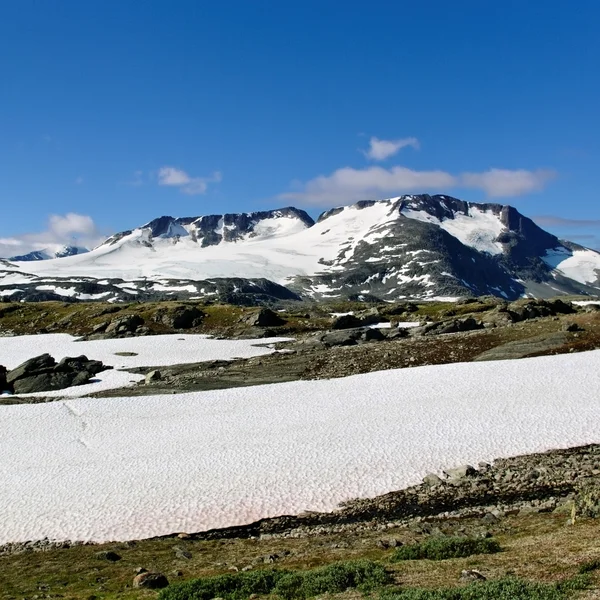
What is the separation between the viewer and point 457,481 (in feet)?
95.0

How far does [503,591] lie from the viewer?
12836 millimetres

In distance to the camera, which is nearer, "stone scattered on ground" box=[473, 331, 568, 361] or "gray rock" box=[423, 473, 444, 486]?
"gray rock" box=[423, 473, 444, 486]

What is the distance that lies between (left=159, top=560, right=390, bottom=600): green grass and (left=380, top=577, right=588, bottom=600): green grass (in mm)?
2016

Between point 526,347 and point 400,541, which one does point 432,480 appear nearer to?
point 400,541

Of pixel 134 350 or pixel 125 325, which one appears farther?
pixel 125 325

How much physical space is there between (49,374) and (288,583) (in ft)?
187

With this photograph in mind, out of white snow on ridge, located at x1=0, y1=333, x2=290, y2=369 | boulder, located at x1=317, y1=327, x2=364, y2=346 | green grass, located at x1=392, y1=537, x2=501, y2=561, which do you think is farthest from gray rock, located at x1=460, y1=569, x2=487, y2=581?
white snow on ridge, located at x1=0, y1=333, x2=290, y2=369

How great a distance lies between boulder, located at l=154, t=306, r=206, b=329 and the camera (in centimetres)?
10744

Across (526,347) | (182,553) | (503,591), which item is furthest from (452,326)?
(503,591)

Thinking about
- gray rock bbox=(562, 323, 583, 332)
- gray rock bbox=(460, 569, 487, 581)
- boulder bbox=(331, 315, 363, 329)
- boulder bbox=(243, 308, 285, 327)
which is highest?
boulder bbox=(243, 308, 285, 327)

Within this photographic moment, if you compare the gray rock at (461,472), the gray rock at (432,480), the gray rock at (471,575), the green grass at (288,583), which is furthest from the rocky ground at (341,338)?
the gray rock at (471,575)

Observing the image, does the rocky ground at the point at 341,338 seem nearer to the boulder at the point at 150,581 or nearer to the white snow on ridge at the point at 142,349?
the white snow on ridge at the point at 142,349

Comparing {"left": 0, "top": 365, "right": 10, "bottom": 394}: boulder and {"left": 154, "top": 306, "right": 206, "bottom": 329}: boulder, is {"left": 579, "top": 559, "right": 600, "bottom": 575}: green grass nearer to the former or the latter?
{"left": 0, "top": 365, "right": 10, "bottom": 394}: boulder

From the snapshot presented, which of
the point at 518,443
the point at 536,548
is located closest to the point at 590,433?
the point at 518,443
